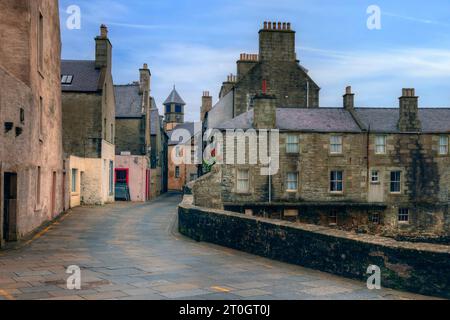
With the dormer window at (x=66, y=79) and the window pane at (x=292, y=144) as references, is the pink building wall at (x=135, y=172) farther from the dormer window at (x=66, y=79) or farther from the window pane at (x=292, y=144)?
the window pane at (x=292, y=144)

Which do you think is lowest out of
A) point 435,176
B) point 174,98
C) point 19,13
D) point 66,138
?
point 435,176

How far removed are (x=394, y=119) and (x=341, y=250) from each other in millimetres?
26581

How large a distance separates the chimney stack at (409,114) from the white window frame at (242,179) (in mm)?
11558

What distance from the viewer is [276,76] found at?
127ft

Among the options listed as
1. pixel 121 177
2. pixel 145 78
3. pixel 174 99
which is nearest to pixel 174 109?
pixel 174 99

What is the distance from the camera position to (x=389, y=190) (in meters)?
33.9

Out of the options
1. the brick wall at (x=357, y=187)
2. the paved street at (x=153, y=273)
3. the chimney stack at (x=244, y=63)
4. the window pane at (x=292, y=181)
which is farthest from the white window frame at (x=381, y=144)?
the paved street at (x=153, y=273)

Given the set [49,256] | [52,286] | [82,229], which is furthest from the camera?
[82,229]

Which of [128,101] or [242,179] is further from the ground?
[128,101]

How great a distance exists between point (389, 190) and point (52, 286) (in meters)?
28.6

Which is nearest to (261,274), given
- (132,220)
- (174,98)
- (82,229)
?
(82,229)

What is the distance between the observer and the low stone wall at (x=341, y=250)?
9.21m

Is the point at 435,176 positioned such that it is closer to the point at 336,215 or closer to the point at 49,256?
the point at 336,215

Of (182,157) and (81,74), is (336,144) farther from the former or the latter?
(182,157)
